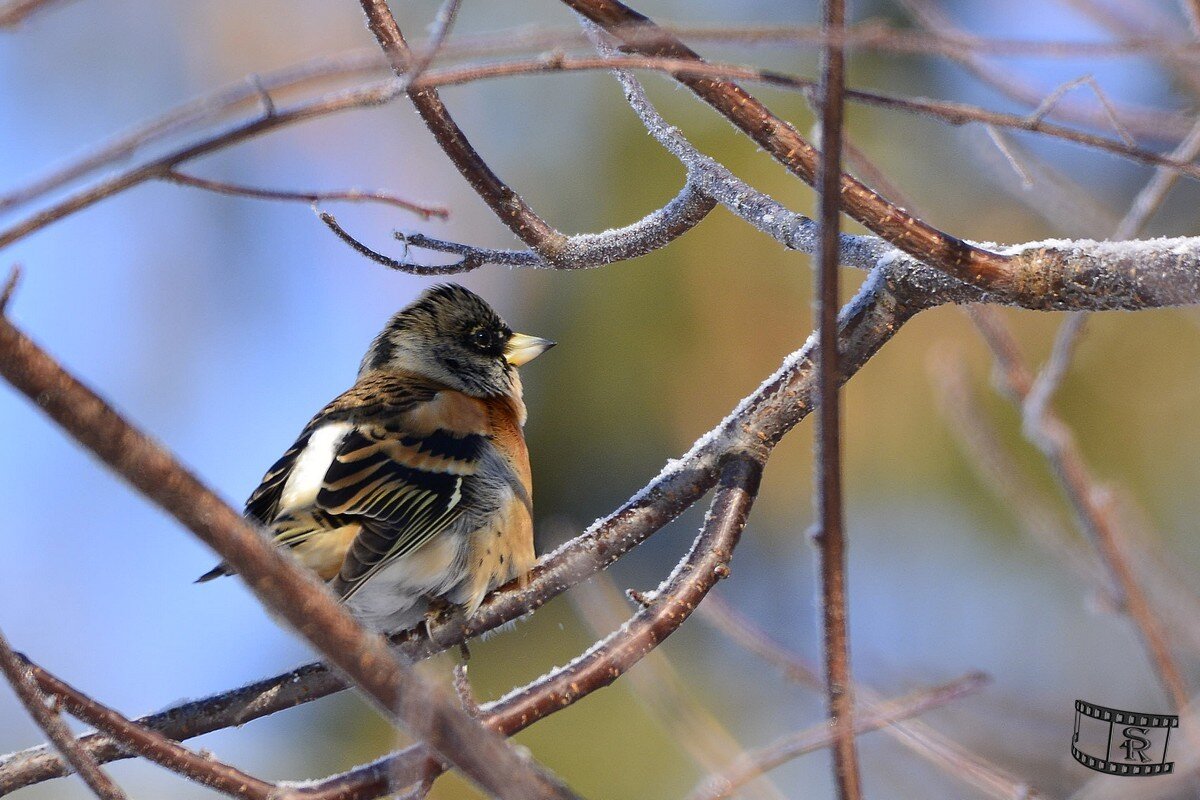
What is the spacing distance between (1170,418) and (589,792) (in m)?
3.90

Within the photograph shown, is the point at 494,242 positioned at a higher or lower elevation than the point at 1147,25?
higher

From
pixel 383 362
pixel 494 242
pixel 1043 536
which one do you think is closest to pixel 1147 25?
pixel 1043 536

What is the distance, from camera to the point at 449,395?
356cm

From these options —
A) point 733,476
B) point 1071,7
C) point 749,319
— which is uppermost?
→ point 749,319

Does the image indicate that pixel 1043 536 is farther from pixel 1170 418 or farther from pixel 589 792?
pixel 1170 418

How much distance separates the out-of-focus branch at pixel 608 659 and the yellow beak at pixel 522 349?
6.00 feet

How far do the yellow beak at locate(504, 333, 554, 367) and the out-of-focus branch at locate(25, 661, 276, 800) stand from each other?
2.25m

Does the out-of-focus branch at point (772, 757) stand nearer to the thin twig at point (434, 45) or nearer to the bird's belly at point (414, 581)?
the thin twig at point (434, 45)

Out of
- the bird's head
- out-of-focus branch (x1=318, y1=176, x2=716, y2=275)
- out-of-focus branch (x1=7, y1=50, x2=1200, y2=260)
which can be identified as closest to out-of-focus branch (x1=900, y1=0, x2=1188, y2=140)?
out-of-focus branch (x1=7, y1=50, x2=1200, y2=260)

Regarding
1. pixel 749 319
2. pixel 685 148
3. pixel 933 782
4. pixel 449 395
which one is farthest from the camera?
pixel 749 319

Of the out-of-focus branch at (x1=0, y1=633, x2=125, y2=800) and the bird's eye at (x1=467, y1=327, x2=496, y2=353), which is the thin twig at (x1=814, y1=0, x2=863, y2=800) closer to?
the out-of-focus branch at (x1=0, y1=633, x2=125, y2=800)

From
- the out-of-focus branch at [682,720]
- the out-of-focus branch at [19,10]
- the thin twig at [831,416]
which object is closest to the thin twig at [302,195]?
the out-of-focus branch at [19,10]

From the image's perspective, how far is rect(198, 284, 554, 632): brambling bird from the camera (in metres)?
2.77

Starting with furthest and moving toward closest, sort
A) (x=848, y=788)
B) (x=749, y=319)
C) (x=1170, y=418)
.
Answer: (x=749, y=319)
(x=1170, y=418)
(x=848, y=788)
